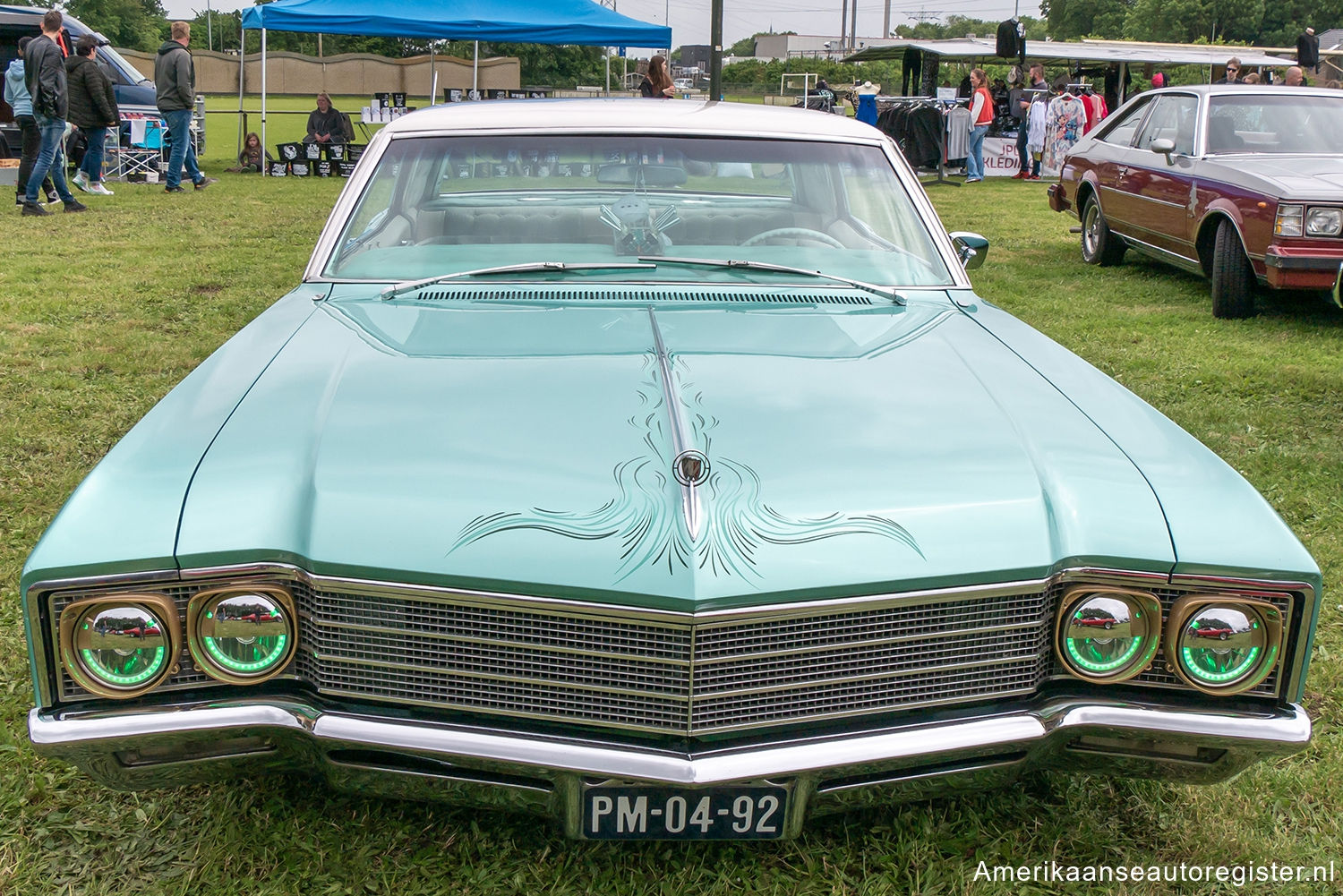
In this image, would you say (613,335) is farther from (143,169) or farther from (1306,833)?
(143,169)

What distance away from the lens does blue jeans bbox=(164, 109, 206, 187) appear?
1312 cm

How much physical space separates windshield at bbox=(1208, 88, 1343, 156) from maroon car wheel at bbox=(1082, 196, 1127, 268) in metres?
1.44

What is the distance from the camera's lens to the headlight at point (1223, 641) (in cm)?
188

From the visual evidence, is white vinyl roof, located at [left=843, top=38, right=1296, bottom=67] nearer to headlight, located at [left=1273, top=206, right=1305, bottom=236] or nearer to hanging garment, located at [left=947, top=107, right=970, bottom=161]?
hanging garment, located at [left=947, top=107, right=970, bottom=161]

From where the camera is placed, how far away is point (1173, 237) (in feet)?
25.5

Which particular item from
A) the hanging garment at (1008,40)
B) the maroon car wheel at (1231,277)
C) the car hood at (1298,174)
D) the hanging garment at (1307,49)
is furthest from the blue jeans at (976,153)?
the maroon car wheel at (1231,277)

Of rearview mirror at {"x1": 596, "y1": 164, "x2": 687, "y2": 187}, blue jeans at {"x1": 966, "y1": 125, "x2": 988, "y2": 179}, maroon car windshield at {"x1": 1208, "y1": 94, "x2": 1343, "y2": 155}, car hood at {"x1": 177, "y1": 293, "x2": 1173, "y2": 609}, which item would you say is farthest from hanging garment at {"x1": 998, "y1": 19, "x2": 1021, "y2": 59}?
car hood at {"x1": 177, "y1": 293, "x2": 1173, "y2": 609}

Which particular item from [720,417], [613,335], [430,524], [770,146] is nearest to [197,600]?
[430,524]

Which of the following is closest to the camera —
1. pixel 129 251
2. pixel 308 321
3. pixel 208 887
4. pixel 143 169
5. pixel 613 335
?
pixel 208 887

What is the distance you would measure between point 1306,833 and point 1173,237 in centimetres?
623

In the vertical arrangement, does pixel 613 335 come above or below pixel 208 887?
above

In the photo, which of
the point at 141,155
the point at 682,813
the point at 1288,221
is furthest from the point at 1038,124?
the point at 682,813

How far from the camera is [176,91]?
43.2 ft

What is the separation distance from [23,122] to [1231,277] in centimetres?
1076
